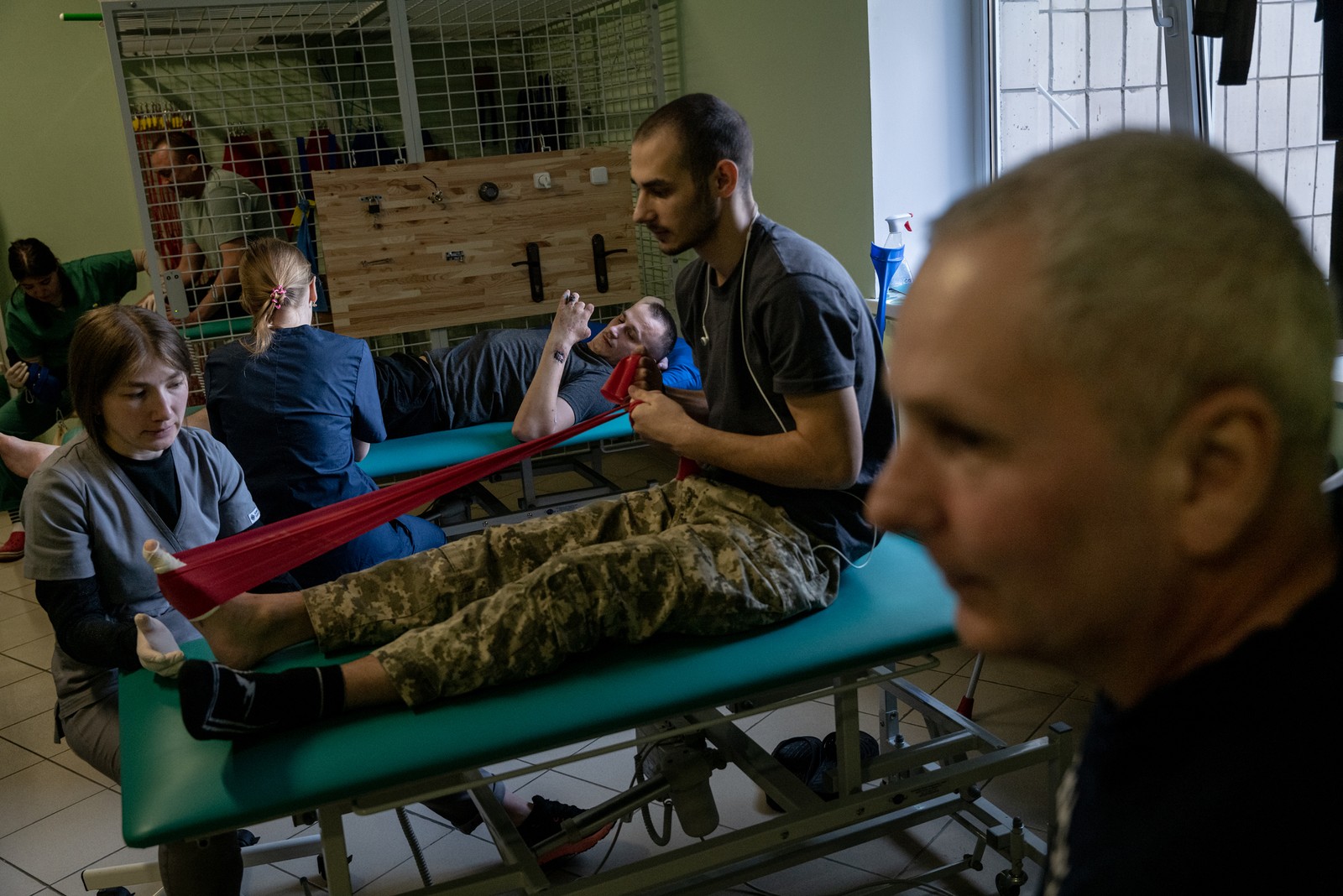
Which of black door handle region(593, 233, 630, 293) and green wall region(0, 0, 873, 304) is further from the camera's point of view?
black door handle region(593, 233, 630, 293)

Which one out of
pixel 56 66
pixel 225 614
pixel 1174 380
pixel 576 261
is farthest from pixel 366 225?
pixel 1174 380

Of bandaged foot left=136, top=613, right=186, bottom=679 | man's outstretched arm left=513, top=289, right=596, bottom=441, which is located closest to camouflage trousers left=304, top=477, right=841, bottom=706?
bandaged foot left=136, top=613, right=186, bottom=679

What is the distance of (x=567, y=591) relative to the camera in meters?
1.86

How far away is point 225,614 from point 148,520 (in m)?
0.45

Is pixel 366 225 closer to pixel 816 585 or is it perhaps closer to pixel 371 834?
pixel 371 834

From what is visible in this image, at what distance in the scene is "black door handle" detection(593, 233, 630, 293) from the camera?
500 cm

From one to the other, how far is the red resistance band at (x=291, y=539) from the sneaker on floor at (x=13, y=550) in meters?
3.88

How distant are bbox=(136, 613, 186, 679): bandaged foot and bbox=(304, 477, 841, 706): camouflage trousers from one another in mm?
237

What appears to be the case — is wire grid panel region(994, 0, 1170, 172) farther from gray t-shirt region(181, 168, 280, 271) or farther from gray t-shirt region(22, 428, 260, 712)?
gray t-shirt region(181, 168, 280, 271)

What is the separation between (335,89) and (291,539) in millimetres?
6188

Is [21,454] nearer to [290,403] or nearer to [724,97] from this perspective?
[290,403]

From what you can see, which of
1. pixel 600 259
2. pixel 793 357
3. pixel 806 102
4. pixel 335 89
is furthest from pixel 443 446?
pixel 335 89

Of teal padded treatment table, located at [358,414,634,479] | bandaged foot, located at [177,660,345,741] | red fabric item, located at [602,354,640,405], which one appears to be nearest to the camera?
bandaged foot, located at [177,660,345,741]

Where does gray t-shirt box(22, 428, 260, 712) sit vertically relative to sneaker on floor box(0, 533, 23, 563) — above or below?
above
